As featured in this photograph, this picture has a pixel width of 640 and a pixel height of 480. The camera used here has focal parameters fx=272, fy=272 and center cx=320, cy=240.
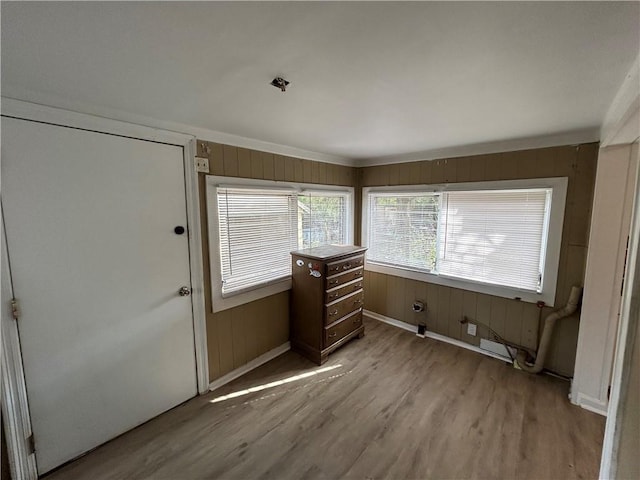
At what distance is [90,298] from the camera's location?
1.76 m

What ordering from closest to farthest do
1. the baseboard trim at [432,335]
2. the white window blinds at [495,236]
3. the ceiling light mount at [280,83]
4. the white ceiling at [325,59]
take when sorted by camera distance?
the white ceiling at [325,59] → the ceiling light mount at [280,83] → the white window blinds at [495,236] → the baseboard trim at [432,335]

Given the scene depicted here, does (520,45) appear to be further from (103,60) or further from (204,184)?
(204,184)

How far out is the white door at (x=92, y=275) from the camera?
1532mm

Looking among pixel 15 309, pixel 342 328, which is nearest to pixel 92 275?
pixel 15 309

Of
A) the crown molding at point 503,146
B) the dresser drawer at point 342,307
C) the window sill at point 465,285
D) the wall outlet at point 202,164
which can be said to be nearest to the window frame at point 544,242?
the window sill at point 465,285

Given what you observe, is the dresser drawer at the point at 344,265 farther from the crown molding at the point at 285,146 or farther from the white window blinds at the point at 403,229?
the crown molding at the point at 285,146

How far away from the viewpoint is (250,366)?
2.73m

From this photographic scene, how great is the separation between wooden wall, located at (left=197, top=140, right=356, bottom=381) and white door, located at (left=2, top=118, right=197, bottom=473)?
254 mm

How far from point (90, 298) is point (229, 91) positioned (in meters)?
1.57

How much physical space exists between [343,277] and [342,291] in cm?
15

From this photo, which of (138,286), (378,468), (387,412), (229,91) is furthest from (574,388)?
(138,286)

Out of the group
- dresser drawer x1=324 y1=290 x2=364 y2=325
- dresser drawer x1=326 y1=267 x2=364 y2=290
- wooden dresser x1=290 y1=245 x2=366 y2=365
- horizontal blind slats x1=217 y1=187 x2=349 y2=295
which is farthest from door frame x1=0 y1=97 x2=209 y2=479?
dresser drawer x1=324 y1=290 x2=364 y2=325

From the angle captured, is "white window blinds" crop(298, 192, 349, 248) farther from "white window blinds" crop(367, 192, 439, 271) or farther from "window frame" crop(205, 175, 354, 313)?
"white window blinds" crop(367, 192, 439, 271)

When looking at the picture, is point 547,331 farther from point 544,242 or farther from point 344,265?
point 344,265
